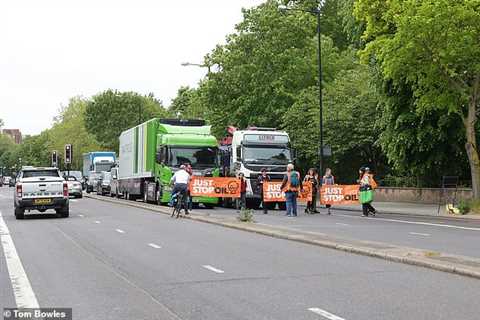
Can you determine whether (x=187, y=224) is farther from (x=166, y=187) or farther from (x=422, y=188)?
(x=422, y=188)

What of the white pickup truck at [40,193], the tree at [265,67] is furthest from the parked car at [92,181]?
the white pickup truck at [40,193]

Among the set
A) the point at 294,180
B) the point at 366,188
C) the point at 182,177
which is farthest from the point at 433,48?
the point at 182,177

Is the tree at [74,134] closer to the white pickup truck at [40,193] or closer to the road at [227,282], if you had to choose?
the white pickup truck at [40,193]

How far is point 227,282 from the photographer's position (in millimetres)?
9883

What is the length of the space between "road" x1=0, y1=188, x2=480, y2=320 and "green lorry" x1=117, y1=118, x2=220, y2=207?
14.9 meters

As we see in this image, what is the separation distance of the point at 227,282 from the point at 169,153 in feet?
70.1

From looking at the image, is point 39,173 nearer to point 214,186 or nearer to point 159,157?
point 159,157

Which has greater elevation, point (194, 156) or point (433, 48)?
point (433, 48)

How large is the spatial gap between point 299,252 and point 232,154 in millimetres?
18769

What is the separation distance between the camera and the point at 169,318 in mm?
7574

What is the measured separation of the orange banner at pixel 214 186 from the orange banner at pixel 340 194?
3.99 meters

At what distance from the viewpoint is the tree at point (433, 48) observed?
24078 millimetres

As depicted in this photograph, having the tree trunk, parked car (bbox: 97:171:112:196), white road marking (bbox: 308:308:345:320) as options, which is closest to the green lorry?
the tree trunk

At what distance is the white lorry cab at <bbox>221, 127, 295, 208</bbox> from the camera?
98.7 feet
